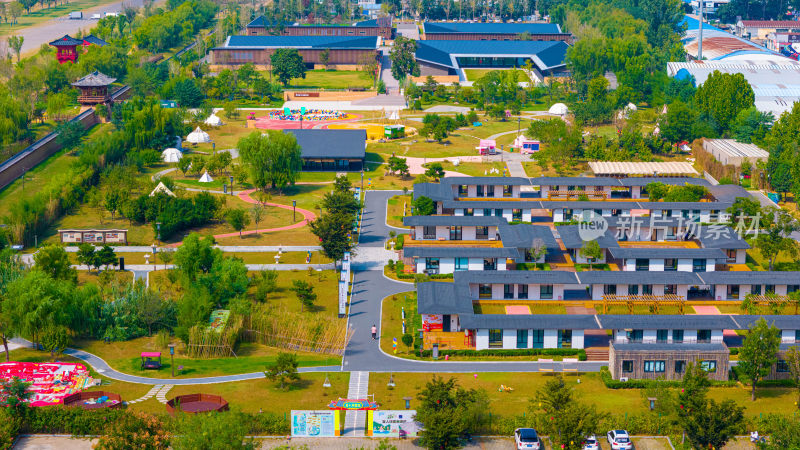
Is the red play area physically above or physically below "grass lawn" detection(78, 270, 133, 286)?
above

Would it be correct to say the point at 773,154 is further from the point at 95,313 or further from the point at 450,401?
the point at 95,313

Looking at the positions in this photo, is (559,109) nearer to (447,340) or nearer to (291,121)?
(291,121)

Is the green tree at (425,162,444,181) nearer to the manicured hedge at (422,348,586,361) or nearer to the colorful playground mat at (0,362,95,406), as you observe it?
the manicured hedge at (422,348,586,361)

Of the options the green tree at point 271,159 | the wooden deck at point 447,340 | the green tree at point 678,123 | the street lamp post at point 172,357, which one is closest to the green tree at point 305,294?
the wooden deck at point 447,340

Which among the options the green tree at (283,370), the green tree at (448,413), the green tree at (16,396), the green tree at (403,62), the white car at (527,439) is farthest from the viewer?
the green tree at (403,62)

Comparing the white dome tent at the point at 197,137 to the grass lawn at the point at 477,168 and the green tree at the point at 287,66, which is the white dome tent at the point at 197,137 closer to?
the grass lawn at the point at 477,168

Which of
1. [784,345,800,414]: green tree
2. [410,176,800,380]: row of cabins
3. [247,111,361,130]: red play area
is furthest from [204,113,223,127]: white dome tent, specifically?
[784,345,800,414]: green tree
